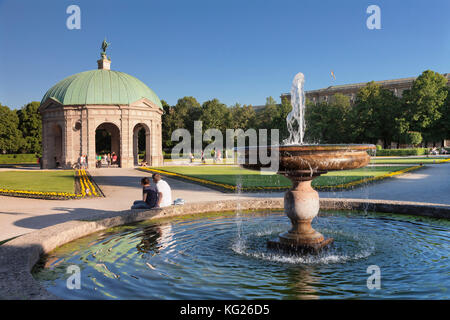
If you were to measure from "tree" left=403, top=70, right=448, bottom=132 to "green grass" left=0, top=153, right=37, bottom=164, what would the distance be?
2403 inches

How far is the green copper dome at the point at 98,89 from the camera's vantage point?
3831cm

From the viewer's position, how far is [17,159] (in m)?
59.9

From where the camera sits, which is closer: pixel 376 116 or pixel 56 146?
pixel 56 146

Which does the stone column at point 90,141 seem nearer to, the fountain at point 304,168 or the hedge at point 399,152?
the fountain at point 304,168

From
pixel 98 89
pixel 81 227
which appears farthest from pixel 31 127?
pixel 81 227

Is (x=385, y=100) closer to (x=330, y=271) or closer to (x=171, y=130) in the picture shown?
(x=171, y=130)

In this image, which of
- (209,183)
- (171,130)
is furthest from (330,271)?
(171,130)

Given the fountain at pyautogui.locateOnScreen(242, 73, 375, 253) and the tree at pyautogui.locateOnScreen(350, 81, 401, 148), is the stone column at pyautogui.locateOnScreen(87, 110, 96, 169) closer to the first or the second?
the fountain at pyautogui.locateOnScreen(242, 73, 375, 253)

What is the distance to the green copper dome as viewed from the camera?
38312 mm

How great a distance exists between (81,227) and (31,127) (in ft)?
223

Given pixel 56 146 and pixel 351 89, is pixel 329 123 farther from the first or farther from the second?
pixel 56 146

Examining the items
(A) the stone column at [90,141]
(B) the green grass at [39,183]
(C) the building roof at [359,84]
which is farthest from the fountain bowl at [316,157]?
(C) the building roof at [359,84]
